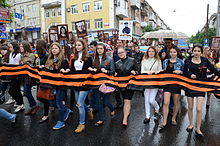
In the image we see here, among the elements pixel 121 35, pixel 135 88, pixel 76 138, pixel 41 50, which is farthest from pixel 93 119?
pixel 121 35

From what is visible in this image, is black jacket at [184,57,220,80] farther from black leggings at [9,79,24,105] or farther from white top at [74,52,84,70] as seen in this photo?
black leggings at [9,79,24,105]

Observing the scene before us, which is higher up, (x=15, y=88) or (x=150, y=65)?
(x=150, y=65)

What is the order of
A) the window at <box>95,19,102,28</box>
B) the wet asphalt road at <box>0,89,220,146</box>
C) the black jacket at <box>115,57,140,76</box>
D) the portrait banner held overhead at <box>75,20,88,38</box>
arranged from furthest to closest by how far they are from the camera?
the window at <box>95,19,102,28</box> → the portrait banner held overhead at <box>75,20,88,38</box> → the black jacket at <box>115,57,140,76</box> → the wet asphalt road at <box>0,89,220,146</box>

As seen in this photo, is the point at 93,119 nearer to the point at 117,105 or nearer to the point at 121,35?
the point at 117,105

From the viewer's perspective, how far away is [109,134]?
3889 millimetres

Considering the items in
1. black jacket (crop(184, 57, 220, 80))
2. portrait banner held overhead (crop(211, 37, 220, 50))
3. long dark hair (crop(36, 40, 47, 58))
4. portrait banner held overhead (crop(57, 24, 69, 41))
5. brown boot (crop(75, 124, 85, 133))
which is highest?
portrait banner held overhead (crop(57, 24, 69, 41))

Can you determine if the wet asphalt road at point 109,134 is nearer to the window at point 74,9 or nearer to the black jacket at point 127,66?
the black jacket at point 127,66

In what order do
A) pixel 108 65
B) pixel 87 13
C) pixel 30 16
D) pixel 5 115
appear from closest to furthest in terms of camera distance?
pixel 5 115 < pixel 108 65 < pixel 87 13 < pixel 30 16

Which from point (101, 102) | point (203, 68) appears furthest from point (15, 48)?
point (203, 68)

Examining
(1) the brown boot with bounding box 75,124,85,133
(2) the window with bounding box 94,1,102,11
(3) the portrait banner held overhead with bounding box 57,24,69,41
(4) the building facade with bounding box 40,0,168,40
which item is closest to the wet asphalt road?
(1) the brown boot with bounding box 75,124,85,133

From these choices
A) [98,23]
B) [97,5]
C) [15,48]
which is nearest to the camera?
[15,48]

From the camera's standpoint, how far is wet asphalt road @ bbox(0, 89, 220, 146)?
356 cm

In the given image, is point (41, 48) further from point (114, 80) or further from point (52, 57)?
point (114, 80)

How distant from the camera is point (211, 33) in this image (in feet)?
137
